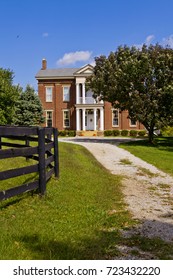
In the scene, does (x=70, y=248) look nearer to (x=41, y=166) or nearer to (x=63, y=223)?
(x=63, y=223)

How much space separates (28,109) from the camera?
1800 inches

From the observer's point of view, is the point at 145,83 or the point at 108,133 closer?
the point at 145,83

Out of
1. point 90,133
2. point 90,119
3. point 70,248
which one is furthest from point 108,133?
point 70,248

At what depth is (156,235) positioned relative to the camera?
5652 millimetres

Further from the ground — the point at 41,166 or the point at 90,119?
the point at 90,119

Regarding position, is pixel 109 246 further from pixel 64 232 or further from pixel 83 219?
pixel 83 219

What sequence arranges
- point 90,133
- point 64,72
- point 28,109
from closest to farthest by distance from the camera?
point 28,109 < point 90,133 < point 64,72

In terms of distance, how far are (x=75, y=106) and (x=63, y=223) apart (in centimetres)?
4749

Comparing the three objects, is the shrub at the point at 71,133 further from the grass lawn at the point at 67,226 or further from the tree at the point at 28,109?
the grass lawn at the point at 67,226

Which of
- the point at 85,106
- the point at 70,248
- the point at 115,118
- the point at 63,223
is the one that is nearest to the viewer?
the point at 70,248

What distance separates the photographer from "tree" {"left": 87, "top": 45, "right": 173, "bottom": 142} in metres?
29.4

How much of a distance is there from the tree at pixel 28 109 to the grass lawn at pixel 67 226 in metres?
36.5

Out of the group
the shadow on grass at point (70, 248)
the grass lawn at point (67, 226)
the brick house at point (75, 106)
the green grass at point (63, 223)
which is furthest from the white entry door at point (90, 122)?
the shadow on grass at point (70, 248)

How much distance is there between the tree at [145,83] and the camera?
29.4 m
